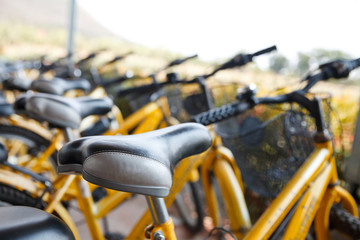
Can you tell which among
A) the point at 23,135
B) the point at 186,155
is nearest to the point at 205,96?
the point at 186,155

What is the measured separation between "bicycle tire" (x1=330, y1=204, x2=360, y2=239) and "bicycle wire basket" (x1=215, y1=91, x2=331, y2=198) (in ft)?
1.15

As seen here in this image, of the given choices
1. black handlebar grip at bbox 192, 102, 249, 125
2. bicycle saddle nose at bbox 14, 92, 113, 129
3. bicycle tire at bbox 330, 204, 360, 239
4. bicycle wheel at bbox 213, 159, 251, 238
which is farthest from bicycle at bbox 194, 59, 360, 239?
bicycle saddle nose at bbox 14, 92, 113, 129

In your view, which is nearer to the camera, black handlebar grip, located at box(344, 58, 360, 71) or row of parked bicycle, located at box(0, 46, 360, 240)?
row of parked bicycle, located at box(0, 46, 360, 240)

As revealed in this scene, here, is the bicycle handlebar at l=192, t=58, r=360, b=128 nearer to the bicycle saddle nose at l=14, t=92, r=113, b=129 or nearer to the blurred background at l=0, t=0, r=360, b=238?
the blurred background at l=0, t=0, r=360, b=238

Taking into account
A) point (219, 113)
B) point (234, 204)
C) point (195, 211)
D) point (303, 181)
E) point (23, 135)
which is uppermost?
point (219, 113)

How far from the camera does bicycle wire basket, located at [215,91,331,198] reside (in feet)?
3.97

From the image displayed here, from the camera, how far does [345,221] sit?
134 centimetres

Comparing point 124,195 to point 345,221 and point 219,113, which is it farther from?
point 345,221

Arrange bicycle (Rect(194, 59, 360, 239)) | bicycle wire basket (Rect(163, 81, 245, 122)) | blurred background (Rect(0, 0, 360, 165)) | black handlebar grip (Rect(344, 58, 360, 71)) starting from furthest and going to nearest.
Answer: blurred background (Rect(0, 0, 360, 165)) → bicycle wire basket (Rect(163, 81, 245, 122)) → black handlebar grip (Rect(344, 58, 360, 71)) → bicycle (Rect(194, 59, 360, 239))

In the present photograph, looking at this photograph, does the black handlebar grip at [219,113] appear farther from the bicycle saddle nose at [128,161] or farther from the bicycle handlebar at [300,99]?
the bicycle saddle nose at [128,161]

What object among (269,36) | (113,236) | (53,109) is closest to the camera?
(53,109)

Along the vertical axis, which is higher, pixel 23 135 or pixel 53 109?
pixel 53 109

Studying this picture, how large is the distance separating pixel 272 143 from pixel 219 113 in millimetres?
321

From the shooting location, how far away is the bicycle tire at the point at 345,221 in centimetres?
131
